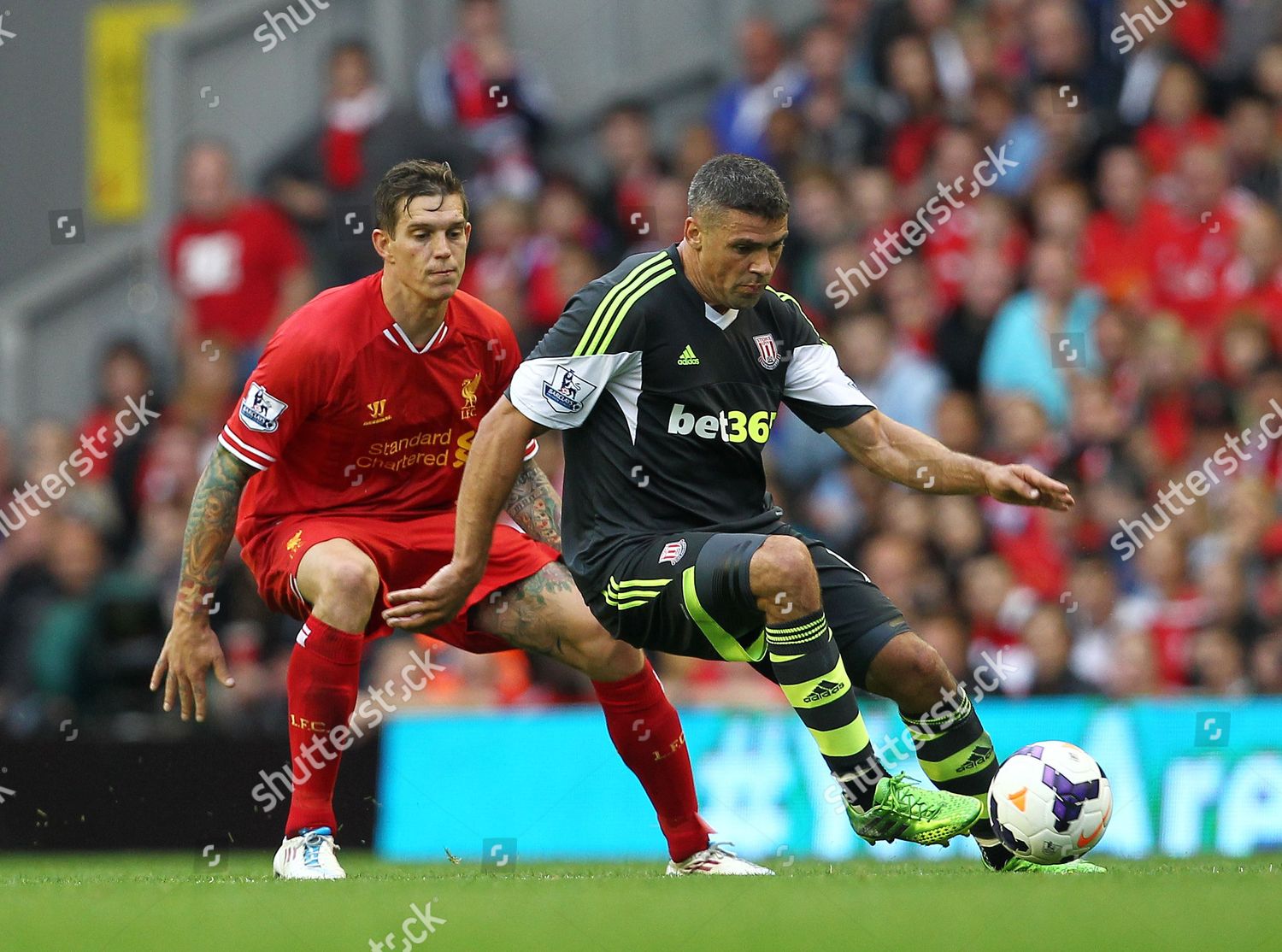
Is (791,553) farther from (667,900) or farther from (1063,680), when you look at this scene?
(1063,680)

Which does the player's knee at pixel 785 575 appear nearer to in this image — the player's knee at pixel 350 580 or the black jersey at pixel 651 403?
the black jersey at pixel 651 403

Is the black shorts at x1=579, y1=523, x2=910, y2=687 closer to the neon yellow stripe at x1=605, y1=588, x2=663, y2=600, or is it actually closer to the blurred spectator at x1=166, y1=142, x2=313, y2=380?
the neon yellow stripe at x1=605, y1=588, x2=663, y2=600

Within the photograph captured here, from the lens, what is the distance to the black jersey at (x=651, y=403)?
607cm

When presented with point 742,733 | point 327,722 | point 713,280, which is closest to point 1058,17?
point 742,733

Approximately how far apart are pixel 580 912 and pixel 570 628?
1.85 m

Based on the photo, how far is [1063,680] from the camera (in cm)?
976

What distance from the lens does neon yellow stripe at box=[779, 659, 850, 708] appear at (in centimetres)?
577

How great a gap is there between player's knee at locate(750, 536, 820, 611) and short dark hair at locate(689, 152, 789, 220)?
3.45 feet

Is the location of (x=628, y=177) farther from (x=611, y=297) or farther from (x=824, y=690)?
(x=824, y=690)

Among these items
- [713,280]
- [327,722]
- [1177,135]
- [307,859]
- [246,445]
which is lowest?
[307,859]

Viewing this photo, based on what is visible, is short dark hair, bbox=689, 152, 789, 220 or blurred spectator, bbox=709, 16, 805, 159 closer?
short dark hair, bbox=689, 152, 789, 220

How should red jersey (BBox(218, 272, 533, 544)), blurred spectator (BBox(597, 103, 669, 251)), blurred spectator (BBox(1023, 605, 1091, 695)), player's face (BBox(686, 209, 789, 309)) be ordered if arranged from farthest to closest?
blurred spectator (BBox(597, 103, 669, 251)) → blurred spectator (BBox(1023, 605, 1091, 695)) → red jersey (BBox(218, 272, 533, 544)) → player's face (BBox(686, 209, 789, 309))

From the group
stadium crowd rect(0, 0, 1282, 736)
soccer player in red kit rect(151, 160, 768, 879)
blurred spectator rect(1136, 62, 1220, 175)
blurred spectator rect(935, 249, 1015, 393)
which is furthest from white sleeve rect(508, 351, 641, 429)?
blurred spectator rect(1136, 62, 1220, 175)

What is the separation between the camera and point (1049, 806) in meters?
5.86
